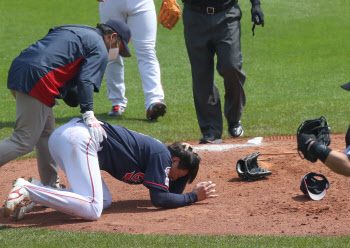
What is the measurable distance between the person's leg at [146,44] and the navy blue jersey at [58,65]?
147 inches

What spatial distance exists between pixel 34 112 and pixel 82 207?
→ 0.99 meters

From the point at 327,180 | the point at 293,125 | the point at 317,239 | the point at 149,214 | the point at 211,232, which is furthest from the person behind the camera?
the point at 293,125

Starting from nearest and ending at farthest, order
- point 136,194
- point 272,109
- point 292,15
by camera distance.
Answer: point 136,194
point 272,109
point 292,15

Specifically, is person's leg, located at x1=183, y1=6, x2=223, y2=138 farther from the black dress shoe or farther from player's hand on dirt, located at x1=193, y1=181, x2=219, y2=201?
player's hand on dirt, located at x1=193, y1=181, x2=219, y2=201

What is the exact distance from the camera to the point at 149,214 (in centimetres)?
541

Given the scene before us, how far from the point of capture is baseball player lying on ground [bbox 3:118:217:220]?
507 cm

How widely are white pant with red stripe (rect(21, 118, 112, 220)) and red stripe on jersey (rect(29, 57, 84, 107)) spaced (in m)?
0.34

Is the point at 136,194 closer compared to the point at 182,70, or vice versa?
the point at 136,194

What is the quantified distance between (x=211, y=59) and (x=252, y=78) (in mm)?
5266

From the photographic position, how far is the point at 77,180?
17.1ft

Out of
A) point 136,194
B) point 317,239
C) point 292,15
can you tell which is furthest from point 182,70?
point 317,239

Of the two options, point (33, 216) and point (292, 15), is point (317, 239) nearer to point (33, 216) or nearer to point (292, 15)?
point (33, 216)

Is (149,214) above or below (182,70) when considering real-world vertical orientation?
above

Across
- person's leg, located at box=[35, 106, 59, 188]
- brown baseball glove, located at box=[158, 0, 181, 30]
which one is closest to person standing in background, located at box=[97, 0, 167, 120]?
brown baseball glove, located at box=[158, 0, 181, 30]
